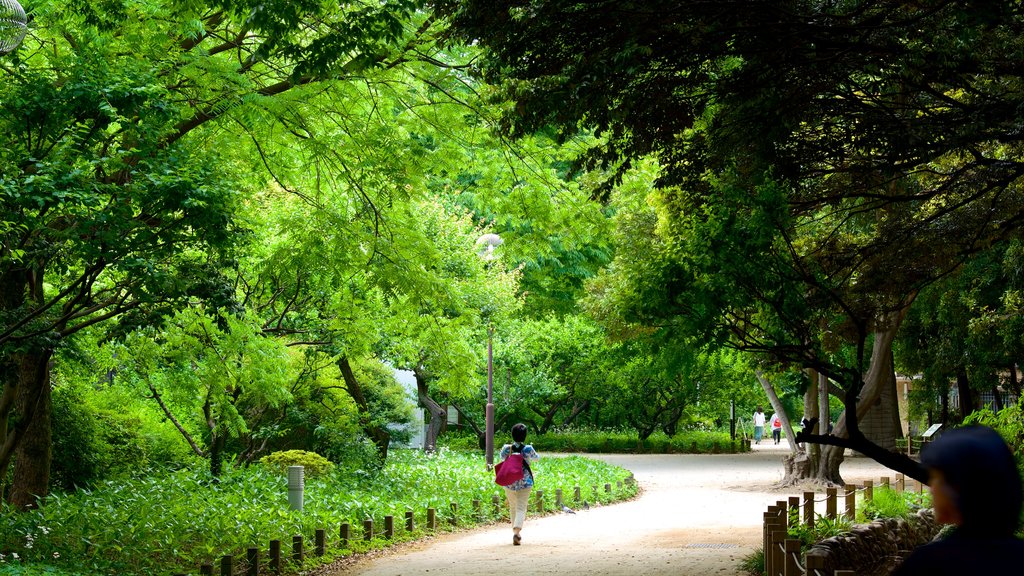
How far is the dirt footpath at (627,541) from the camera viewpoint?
1143cm

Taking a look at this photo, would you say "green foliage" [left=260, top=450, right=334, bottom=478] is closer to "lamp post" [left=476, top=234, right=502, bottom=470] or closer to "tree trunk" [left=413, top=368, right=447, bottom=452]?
"lamp post" [left=476, top=234, right=502, bottom=470]

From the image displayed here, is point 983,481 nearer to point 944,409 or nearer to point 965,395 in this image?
point 965,395

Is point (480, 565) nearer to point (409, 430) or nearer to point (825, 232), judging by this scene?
point (825, 232)

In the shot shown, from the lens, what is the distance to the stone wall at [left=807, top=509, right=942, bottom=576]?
10.2 m

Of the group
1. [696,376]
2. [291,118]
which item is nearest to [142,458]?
[291,118]

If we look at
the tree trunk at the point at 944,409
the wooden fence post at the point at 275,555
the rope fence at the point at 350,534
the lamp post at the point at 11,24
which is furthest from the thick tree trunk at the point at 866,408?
the tree trunk at the point at 944,409

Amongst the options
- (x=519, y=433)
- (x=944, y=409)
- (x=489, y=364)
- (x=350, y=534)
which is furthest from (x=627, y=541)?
(x=944, y=409)

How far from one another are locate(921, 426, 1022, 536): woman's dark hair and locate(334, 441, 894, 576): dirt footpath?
8.61 meters

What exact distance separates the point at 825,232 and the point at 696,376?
26084mm

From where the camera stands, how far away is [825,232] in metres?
13.2

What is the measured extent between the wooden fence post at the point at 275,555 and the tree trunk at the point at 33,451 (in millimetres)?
3954

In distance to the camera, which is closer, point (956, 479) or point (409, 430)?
point (956, 479)

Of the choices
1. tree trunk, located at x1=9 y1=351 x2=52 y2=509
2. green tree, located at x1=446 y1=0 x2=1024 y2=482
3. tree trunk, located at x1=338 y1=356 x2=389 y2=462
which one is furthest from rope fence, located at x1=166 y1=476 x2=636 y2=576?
green tree, located at x1=446 y1=0 x2=1024 y2=482

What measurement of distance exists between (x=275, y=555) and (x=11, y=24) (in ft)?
20.1
